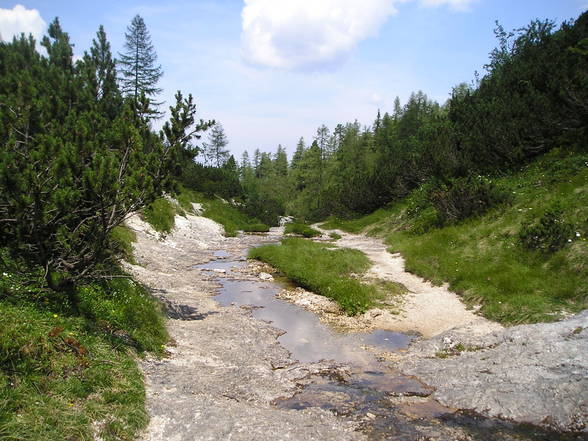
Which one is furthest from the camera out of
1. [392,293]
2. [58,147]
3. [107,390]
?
[392,293]

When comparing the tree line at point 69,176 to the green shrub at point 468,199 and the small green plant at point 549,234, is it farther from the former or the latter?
the green shrub at point 468,199

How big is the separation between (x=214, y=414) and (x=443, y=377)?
581cm

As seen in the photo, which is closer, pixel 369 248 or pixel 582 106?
pixel 582 106

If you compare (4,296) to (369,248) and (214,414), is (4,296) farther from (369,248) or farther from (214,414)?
(369,248)

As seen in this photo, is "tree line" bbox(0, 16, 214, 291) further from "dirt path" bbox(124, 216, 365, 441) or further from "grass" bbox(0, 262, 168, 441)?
"dirt path" bbox(124, 216, 365, 441)

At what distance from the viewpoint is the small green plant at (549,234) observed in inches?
621

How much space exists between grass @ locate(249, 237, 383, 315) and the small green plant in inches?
272

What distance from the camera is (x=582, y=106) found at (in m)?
25.0

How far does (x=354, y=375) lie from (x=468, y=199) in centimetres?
1801

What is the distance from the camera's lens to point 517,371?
9.30 m

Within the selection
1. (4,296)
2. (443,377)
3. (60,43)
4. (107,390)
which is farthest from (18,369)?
(60,43)

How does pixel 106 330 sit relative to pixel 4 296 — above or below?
below

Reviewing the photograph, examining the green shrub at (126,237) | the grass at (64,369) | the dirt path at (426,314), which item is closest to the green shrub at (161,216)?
the green shrub at (126,237)

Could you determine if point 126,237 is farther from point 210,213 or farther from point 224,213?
point 224,213
